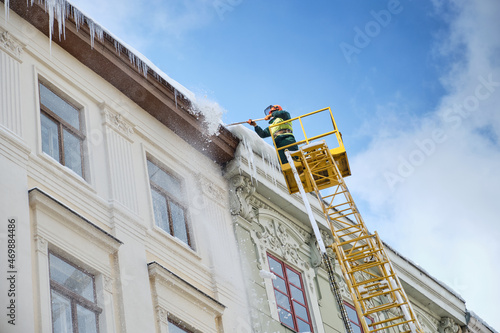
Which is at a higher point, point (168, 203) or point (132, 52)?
point (132, 52)

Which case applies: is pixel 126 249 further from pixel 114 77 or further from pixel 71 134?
pixel 114 77

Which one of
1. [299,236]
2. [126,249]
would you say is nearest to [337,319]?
[299,236]

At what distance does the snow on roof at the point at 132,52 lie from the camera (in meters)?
14.5

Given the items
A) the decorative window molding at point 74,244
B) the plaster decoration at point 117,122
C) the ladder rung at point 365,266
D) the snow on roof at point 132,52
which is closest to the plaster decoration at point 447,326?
the ladder rung at point 365,266

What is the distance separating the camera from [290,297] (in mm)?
17109

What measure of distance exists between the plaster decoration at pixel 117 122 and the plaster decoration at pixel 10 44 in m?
1.83

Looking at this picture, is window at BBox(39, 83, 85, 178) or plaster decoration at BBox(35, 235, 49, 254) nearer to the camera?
plaster decoration at BBox(35, 235, 49, 254)

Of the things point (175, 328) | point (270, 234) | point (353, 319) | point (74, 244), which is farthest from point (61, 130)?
point (353, 319)

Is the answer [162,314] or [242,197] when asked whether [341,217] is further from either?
[162,314]

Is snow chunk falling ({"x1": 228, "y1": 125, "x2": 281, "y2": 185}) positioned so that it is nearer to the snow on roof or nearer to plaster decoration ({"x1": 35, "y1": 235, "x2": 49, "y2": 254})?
the snow on roof

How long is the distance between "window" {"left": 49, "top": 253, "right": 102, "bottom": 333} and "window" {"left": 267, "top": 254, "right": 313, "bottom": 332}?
5017 millimetres

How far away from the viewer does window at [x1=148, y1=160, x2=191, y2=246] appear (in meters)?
15.2

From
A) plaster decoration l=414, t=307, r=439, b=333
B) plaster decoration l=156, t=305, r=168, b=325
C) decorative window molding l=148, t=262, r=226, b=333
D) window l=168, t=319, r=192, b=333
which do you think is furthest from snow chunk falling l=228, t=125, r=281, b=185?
plaster decoration l=414, t=307, r=439, b=333

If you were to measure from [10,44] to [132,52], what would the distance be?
2503mm
